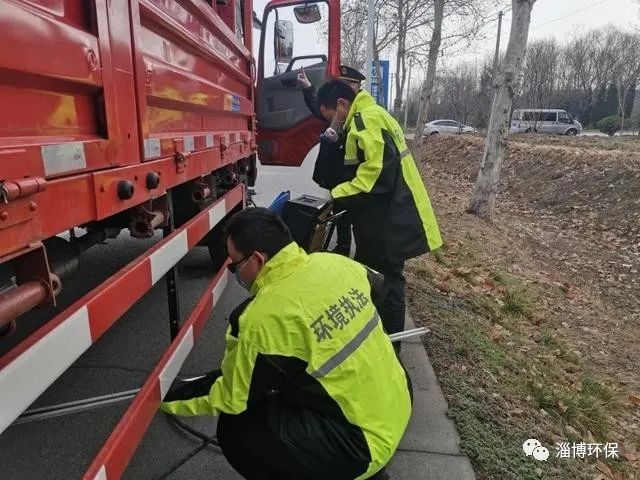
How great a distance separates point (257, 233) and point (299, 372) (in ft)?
1.66

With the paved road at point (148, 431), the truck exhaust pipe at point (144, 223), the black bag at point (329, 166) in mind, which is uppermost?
the black bag at point (329, 166)

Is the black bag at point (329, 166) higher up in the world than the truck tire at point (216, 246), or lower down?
higher up

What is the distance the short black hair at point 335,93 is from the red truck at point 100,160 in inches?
25.9

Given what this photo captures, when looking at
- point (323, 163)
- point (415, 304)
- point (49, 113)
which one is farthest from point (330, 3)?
point (49, 113)

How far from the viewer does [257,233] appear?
1843mm

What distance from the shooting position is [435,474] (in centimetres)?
232

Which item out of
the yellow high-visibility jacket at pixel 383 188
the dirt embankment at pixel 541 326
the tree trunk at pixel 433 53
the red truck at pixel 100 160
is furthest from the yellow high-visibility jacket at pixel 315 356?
the tree trunk at pixel 433 53

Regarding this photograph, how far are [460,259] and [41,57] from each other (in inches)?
215

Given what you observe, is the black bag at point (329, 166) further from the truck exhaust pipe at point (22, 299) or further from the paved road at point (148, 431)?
the truck exhaust pipe at point (22, 299)

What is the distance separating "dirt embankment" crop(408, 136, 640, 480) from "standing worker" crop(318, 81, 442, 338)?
72cm

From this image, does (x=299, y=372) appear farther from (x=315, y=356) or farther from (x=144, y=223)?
(x=144, y=223)

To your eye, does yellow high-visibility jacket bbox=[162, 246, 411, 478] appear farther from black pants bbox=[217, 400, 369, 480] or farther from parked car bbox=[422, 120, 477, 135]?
parked car bbox=[422, 120, 477, 135]

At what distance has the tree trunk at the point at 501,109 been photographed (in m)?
7.86

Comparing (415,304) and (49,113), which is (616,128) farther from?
(49,113)
